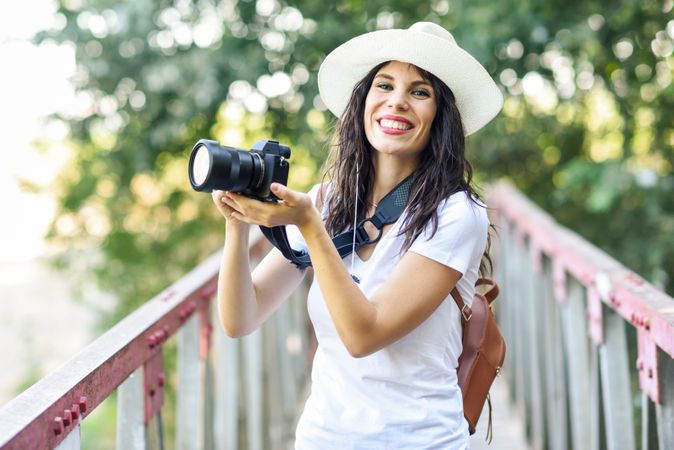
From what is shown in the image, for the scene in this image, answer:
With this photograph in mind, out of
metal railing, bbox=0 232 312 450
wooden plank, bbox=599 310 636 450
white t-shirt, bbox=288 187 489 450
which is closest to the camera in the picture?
metal railing, bbox=0 232 312 450

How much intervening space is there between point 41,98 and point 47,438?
208 inches

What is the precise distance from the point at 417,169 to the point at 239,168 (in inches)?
15.7

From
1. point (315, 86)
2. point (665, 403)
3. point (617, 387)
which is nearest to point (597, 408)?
point (617, 387)

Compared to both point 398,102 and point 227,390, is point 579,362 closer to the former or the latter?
point 227,390

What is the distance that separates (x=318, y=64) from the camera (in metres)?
4.62

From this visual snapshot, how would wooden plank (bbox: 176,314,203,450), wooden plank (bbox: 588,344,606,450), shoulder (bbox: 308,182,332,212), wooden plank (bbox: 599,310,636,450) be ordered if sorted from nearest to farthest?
1. shoulder (bbox: 308,182,332,212)
2. wooden plank (bbox: 599,310,636,450)
3. wooden plank (bbox: 176,314,203,450)
4. wooden plank (bbox: 588,344,606,450)

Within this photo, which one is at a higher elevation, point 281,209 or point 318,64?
point 318,64

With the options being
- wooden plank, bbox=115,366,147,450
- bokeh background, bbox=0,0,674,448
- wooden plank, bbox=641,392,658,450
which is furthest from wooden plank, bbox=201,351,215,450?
bokeh background, bbox=0,0,674,448

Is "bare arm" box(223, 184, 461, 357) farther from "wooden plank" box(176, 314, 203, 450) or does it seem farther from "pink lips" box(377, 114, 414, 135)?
"wooden plank" box(176, 314, 203, 450)

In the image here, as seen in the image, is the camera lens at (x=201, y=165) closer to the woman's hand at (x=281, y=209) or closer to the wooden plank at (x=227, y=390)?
the woman's hand at (x=281, y=209)

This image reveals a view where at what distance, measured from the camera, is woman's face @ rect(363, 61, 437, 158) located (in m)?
1.65

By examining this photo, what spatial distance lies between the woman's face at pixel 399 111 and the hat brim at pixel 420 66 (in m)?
0.03

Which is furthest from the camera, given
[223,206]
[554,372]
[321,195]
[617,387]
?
[554,372]

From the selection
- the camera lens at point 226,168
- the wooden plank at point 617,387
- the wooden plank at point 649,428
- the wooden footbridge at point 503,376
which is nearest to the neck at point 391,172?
the camera lens at point 226,168
